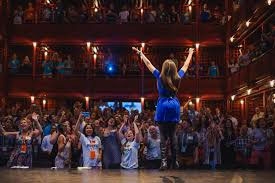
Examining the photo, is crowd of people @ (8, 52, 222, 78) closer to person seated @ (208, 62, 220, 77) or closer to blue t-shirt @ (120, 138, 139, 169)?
person seated @ (208, 62, 220, 77)

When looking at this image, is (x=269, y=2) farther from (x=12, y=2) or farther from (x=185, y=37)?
(x=12, y=2)

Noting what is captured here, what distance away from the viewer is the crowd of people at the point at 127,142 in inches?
375

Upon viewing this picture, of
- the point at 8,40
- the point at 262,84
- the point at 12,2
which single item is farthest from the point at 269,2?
the point at 12,2

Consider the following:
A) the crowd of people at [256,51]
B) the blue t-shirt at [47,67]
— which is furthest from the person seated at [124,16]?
the crowd of people at [256,51]

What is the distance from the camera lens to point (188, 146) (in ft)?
41.2

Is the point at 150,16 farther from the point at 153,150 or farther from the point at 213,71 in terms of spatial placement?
the point at 153,150

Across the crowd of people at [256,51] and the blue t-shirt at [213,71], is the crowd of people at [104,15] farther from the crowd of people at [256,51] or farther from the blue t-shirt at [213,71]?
the crowd of people at [256,51]

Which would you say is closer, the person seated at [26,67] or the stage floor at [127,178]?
the stage floor at [127,178]

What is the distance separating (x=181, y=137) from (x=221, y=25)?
500 inches

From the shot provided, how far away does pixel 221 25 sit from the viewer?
24.0 m

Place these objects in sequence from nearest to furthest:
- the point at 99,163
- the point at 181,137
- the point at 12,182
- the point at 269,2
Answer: the point at 12,182, the point at 99,163, the point at 181,137, the point at 269,2

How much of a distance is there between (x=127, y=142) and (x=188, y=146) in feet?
10.4

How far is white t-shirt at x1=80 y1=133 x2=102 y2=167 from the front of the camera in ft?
30.0

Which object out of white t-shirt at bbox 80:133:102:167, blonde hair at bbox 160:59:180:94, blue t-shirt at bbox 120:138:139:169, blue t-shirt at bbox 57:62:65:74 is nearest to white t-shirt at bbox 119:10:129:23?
blue t-shirt at bbox 57:62:65:74
